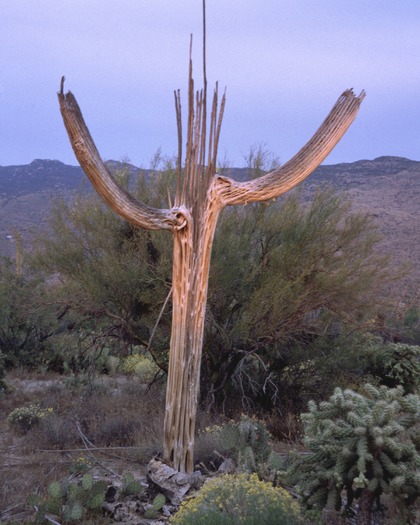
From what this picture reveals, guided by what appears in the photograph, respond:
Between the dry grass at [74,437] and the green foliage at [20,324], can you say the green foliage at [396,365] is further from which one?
the green foliage at [20,324]

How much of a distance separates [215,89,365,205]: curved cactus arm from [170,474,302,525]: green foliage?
3.19m

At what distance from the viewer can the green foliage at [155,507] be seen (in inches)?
251

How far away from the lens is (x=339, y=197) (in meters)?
11.7

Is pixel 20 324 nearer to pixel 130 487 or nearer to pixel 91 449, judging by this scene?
pixel 91 449

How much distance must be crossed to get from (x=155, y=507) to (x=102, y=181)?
3.50 m

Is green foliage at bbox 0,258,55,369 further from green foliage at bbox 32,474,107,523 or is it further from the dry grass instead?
green foliage at bbox 32,474,107,523

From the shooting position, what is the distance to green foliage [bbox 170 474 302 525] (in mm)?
4969

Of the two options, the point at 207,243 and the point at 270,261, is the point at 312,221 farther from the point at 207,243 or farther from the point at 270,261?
the point at 207,243

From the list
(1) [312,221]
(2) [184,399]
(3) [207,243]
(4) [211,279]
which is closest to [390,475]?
(2) [184,399]

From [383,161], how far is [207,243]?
6030cm

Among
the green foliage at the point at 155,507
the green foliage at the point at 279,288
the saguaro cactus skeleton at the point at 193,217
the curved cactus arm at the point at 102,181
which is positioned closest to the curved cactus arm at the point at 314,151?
the saguaro cactus skeleton at the point at 193,217

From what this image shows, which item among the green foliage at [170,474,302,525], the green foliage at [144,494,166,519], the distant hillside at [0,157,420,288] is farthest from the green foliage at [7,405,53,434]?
the distant hillside at [0,157,420,288]

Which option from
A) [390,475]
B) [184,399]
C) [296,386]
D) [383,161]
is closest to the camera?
[390,475]

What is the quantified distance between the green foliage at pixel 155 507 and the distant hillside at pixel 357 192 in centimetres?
2318
